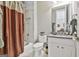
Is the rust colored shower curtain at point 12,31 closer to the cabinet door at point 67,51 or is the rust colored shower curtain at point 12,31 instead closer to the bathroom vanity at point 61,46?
the bathroom vanity at point 61,46

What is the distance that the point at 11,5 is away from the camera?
52.9 inches

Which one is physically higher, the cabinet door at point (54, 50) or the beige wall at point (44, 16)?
the beige wall at point (44, 16)

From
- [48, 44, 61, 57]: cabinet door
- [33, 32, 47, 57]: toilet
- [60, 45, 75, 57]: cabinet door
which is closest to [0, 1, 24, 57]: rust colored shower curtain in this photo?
[33, 32, 47, 57]: toilet

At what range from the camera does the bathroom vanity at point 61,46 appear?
1354mm

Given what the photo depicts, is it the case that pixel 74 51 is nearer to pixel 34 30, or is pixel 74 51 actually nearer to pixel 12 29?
pixel 34 30

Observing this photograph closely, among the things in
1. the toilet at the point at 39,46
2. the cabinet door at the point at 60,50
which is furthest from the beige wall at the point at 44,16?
the cabinet door at the point at 60,50

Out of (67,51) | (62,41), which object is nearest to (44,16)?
(62,41)

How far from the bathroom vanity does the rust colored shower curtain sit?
35 cm

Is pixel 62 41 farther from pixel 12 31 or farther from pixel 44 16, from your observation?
pixel 12 31

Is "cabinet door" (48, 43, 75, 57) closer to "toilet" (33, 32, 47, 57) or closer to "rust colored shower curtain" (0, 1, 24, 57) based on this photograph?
"toilet" (33, 32, 47, 57)

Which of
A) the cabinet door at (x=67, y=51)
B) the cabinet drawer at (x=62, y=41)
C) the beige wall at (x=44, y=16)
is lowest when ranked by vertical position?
the cabinet door at (x=67, y=51)

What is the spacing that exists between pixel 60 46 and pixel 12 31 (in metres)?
0.59

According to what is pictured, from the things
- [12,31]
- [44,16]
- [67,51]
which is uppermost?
[44,16]

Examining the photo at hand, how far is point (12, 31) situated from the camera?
1356 mm
